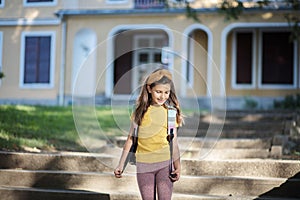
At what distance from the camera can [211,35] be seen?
45.2 ft

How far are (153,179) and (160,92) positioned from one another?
0.58 metres

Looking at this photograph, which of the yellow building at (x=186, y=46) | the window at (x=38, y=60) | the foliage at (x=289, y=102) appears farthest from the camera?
the yellow building at (x=186, y=46)

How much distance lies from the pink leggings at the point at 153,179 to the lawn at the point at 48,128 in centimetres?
90

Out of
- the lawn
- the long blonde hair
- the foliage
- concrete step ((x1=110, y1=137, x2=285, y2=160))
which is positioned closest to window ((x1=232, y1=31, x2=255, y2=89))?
the foliage

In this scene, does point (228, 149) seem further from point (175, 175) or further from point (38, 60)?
point (38, 60)

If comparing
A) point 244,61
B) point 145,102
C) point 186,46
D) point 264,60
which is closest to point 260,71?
point 264,60

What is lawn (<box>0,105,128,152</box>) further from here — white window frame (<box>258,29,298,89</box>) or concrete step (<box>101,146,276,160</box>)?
white window frame (<box>258,29,298,89</box>)

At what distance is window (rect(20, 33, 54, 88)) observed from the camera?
12.1m

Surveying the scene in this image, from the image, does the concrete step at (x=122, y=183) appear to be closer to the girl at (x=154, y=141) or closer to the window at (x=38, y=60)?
the girl at (x=154, y=141)

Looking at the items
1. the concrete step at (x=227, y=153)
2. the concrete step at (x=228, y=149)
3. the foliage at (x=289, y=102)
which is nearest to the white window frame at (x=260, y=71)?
the foliage at (x=289, y=102)

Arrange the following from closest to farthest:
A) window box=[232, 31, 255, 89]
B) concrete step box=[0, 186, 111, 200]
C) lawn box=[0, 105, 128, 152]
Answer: concrete step box=[0, 186, 111, 200] < lawn box=[0, 105, 128, 152] < window box=[232, 31, 255, 89]

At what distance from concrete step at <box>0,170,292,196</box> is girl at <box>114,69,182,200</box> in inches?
51.2

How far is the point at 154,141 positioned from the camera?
3.36 metres

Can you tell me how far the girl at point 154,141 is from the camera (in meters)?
3.36
